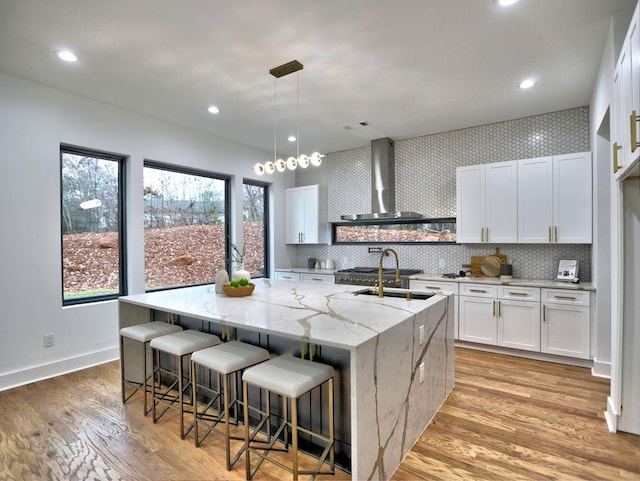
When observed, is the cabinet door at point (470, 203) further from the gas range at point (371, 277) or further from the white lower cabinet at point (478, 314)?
the gas range at point (371, 277)

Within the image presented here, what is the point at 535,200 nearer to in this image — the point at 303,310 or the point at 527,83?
the point at 527,83

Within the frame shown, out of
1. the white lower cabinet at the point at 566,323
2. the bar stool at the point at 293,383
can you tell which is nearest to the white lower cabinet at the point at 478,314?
the white lower cabinet at the point at 566,323

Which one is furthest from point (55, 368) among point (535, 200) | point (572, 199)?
point (572, 199)

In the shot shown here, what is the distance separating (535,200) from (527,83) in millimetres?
1314

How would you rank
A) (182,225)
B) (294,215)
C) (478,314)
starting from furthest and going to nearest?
(294,215) < (182,225) < (478,314)

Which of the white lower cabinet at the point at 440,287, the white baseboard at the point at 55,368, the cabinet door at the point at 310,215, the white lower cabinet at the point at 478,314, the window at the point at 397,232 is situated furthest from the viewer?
the cabinet door at the point at 310,215

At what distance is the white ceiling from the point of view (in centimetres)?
225

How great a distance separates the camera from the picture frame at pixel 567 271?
12.5 ft

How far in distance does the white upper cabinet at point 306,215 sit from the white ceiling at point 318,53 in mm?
1858

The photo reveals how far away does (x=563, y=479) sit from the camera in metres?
1.89

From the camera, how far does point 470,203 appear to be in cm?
435

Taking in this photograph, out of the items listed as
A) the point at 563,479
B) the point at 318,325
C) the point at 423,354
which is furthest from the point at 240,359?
the point at 563,479

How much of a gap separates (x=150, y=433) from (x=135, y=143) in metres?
3.14

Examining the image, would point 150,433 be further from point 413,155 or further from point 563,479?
point 413,155
